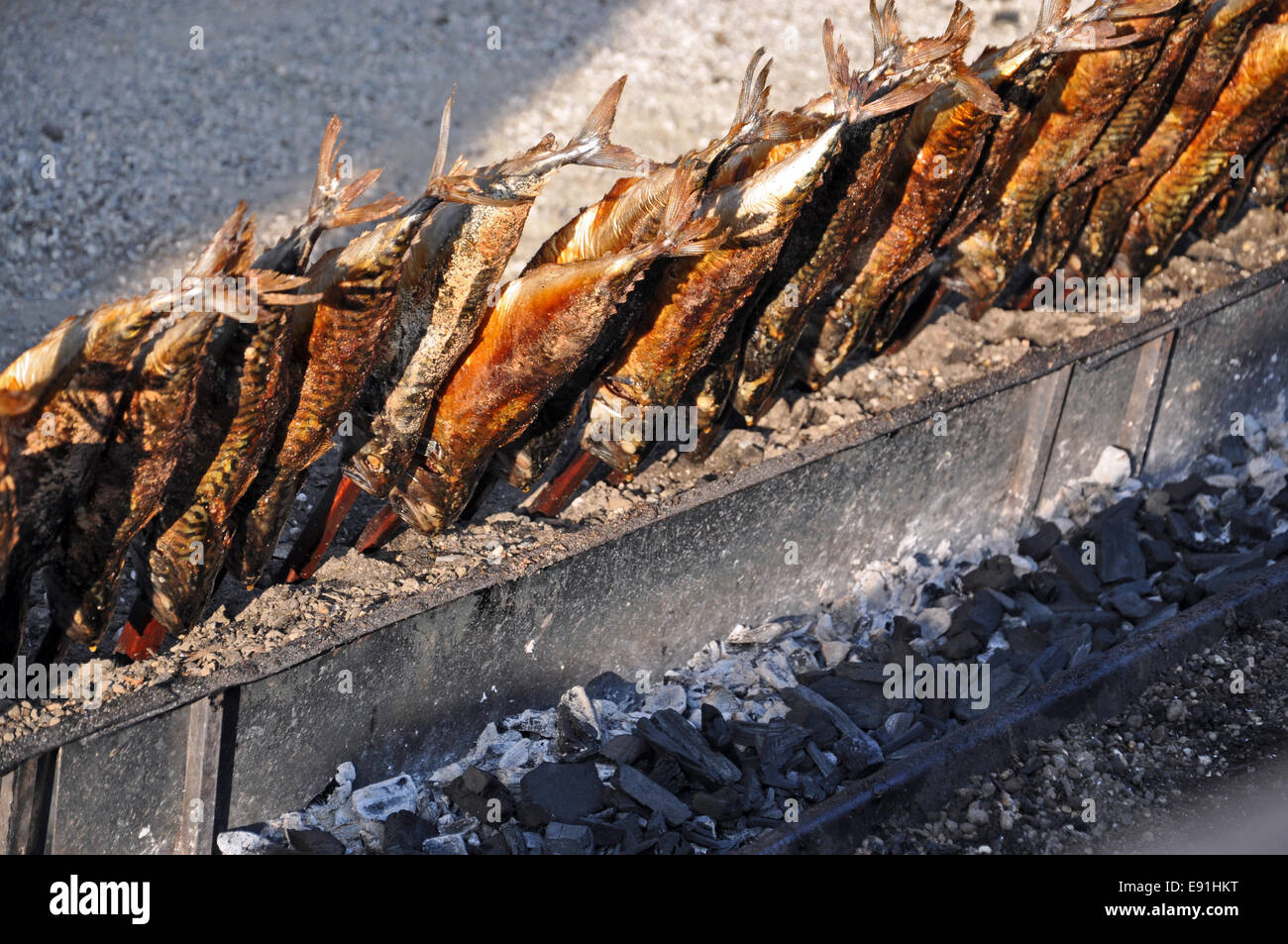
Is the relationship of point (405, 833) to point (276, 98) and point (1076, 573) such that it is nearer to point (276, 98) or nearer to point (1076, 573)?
point (1076, 573)

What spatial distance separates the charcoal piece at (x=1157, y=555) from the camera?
225 inches

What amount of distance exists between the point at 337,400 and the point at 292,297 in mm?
679

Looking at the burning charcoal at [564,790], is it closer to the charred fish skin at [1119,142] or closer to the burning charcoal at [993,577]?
the burning charcoal at [993,577]

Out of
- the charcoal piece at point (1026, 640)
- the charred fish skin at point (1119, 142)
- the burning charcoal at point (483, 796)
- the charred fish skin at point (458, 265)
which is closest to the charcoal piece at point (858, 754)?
the charcoal piece at point (1026, 640)

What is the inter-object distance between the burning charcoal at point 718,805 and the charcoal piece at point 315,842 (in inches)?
35.7

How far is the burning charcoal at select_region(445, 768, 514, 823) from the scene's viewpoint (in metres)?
4.18

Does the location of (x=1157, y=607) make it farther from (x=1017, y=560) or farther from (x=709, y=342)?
(x=709, y=342)

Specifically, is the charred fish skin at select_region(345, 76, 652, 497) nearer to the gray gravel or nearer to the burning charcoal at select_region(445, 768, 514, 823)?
the burning charcoal at select_region(445, 768, 514, 823)

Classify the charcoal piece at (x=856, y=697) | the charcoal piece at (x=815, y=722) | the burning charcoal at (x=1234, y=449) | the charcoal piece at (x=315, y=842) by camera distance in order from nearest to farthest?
the charcoal piece at (x=315, y=842) → the charcoal piece at (x=815, y=722) → the charcoal piece at (x=856, y=697) → the burning charcoal at (x=1234, y=449)

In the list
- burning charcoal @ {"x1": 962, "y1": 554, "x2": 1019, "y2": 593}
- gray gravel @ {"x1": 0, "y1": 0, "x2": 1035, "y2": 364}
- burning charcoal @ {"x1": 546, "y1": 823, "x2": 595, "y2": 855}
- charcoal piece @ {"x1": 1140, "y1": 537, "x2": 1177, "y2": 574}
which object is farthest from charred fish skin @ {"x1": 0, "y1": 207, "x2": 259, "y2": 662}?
charcoal piece @ {"x1": 1140, "y1": 537, "x2": 1177, "y2": 574}

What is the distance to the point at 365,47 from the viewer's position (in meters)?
9.45

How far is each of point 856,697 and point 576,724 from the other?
107 centimetres

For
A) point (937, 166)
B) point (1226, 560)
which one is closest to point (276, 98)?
point (937, 166)
